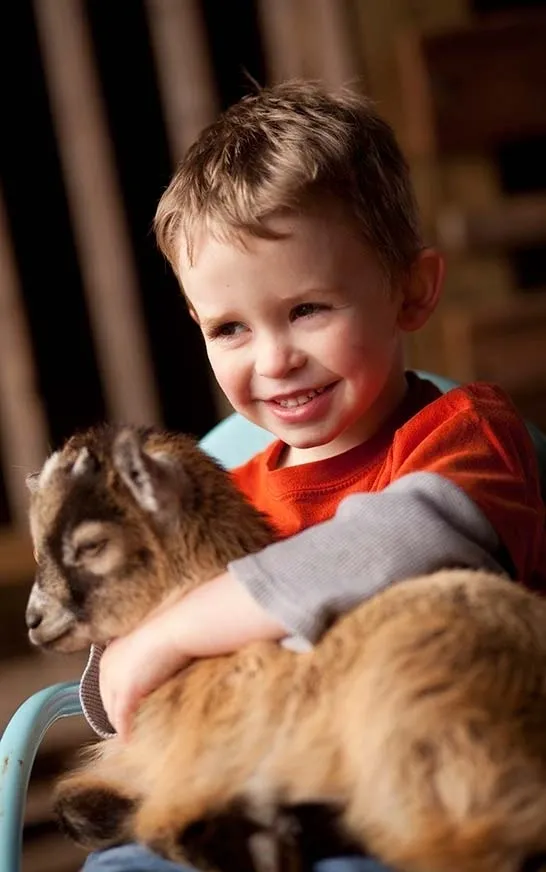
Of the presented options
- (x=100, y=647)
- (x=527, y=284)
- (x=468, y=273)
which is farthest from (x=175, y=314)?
(x=100, y=647)

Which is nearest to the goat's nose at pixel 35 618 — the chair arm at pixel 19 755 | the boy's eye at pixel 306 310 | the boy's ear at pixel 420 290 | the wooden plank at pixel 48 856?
the chair arm at pixel 19 755

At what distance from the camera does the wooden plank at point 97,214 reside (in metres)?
2.25

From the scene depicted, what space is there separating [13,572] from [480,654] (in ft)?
5.63

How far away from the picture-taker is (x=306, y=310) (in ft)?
3.27

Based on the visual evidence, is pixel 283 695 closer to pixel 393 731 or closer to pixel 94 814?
pixel 393 731

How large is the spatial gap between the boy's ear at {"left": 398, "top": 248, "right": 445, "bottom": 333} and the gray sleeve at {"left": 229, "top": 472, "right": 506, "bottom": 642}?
0.95 ft

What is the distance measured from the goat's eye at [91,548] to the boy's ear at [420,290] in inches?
16.3

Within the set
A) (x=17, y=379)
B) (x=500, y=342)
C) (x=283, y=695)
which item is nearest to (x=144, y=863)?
(x=283, y=695)

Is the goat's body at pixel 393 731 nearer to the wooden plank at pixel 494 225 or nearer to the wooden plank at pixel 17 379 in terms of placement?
the wooden plank at pixel 17 379

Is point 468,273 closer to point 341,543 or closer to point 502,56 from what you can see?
point 502,56

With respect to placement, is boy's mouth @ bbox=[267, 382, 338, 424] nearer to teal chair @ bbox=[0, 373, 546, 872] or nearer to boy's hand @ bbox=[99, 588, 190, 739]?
boy's hand @ bbox=[99, 588, 190, 739]

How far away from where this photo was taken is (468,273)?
2.51 m

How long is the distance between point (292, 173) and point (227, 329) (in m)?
0.15

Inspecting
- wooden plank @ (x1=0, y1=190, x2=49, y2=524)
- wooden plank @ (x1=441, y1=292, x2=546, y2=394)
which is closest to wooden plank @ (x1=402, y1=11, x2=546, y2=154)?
wooden plank @ (x1=441, y1=292, x2=546, y2=394)
